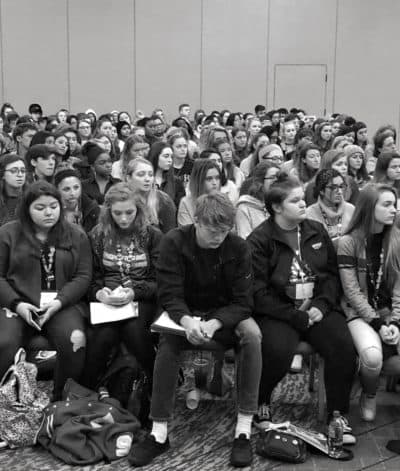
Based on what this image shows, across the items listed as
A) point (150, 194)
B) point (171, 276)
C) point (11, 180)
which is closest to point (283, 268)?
point (171, 276)

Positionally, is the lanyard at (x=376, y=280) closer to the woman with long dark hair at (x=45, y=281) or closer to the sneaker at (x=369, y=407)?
the sneaker at (x=369, y=407)

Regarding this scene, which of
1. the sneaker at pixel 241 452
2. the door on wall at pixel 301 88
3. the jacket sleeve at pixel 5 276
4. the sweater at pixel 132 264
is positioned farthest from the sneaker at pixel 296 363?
the door on wall at pixel 301 88

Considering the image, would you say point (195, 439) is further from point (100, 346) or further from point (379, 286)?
point (379, 286)

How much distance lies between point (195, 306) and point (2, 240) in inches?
48.3

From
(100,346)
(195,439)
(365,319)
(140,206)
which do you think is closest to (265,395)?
(195,439)

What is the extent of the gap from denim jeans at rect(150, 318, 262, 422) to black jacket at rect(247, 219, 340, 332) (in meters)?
0.24

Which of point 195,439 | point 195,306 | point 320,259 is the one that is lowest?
point 195,439

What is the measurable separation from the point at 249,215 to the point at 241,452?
6.64 ft

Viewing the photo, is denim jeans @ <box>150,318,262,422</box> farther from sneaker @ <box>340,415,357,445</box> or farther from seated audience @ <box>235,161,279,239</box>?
seated audience @ <box>235,161,279,239</box>

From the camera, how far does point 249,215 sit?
5039 millimetres

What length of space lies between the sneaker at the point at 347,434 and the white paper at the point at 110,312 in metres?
1.33

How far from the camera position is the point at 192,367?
473cm

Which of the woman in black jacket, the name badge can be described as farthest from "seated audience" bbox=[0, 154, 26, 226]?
the name badge

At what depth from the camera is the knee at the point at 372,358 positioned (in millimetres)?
3723
